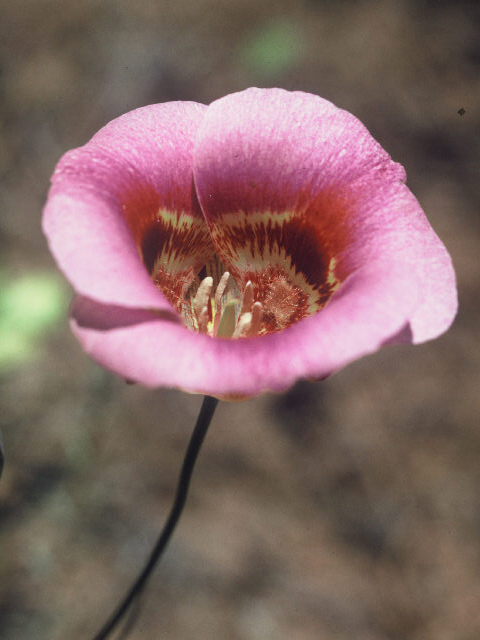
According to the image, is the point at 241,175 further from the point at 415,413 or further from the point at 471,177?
the point at 471,177

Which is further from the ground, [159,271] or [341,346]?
[341,346]

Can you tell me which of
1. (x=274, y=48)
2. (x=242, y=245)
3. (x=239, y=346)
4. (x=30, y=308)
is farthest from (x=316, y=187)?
(x=274, y=48)

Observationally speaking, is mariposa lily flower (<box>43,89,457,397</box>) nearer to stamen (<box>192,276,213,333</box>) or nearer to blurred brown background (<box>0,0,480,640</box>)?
stamen (<box>192,276,213,333</box>)

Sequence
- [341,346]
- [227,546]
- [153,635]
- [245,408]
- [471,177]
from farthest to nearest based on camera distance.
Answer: [471,177] < [245,408] < [227,546] < [153,635] < [341,346]

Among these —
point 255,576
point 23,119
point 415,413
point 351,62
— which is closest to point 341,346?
point 255,576

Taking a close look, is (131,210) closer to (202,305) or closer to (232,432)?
(202,305)

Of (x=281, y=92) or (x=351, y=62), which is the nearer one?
(x=281, y=92)

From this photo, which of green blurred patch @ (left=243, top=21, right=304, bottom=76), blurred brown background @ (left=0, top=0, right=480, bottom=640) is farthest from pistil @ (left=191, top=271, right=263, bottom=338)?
green blurred patch @ (left=243, top=21, right=304, bottom=76)
